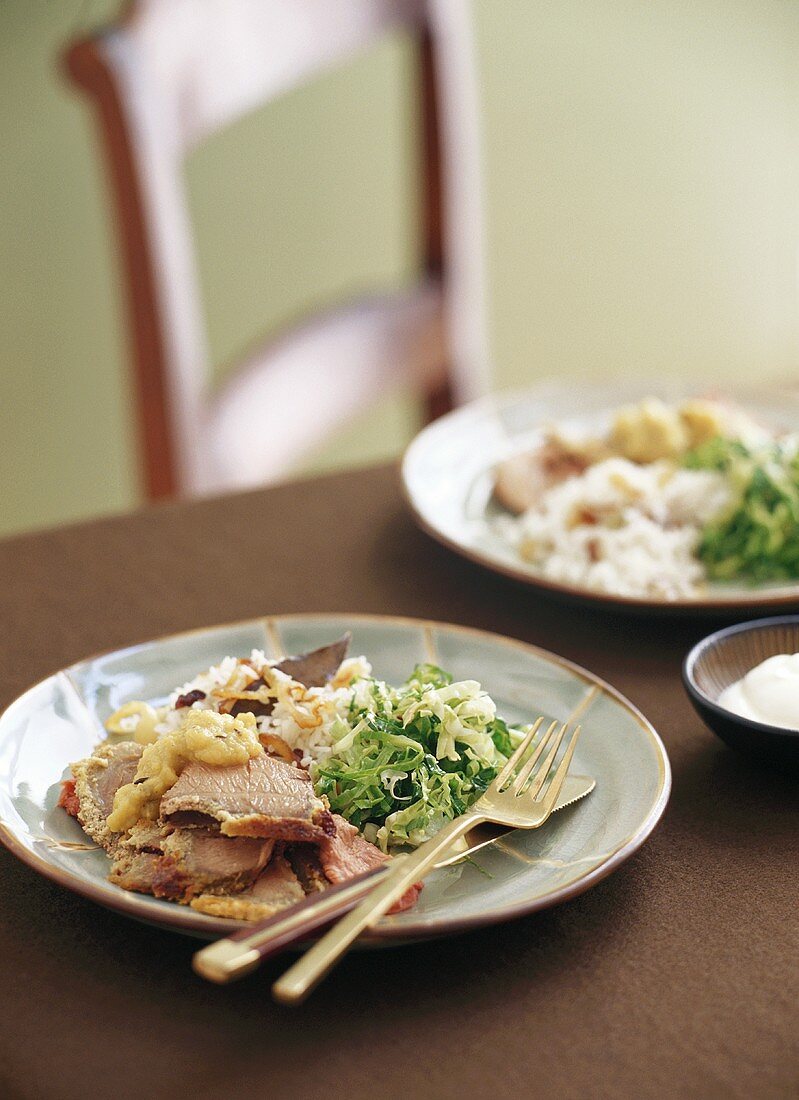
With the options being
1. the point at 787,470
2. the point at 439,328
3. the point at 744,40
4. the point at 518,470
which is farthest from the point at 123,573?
the point at 744,40

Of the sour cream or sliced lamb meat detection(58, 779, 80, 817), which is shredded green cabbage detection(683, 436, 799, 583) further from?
sliced lamb meat detection(58, 779, 80, 817)

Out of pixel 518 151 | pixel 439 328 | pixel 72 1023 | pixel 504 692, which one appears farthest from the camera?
pixel 518 151

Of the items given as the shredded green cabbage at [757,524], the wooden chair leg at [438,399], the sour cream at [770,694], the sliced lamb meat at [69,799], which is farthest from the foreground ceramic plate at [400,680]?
the wooden chair leg at [438,399]

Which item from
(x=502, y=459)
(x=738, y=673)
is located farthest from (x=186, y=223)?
(x=738, y=673)

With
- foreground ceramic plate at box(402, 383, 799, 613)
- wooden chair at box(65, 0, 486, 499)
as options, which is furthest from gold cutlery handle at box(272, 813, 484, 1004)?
wooden chair at box(65, 0, 486, 499)

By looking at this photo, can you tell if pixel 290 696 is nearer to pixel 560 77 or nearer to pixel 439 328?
pixel 439 328

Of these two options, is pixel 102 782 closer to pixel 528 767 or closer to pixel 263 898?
pixel 263 898

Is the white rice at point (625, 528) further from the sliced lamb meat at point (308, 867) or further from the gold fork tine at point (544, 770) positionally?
the sliced lamb meat at point (308, 867)
